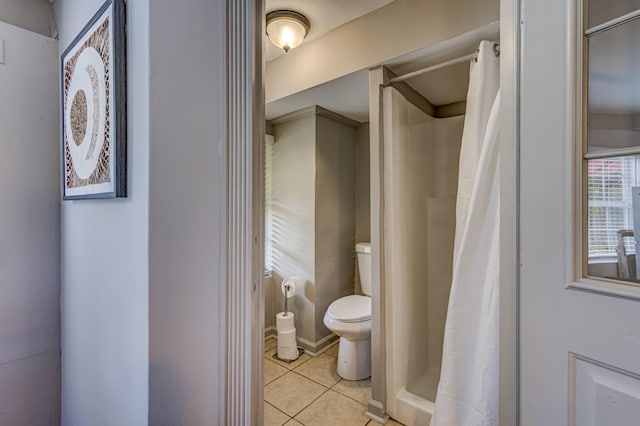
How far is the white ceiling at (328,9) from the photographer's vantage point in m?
1.50

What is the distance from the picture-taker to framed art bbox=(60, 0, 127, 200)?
70 centimetres

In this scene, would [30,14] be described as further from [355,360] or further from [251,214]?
[355,360]

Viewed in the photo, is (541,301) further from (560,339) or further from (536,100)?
(536,100)

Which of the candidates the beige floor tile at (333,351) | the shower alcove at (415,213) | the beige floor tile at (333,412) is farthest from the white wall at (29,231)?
the beige floor tile at (333,351)

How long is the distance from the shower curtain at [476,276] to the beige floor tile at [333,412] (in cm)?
52

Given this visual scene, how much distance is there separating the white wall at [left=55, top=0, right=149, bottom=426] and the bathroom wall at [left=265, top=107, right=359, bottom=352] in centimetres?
157

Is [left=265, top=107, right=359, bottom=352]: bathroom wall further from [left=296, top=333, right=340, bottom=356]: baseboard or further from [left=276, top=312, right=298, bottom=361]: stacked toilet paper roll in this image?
[left=276, top=312, right=298, bottom=361]: stacked toilet paper roll

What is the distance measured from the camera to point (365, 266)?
2449 millimetres

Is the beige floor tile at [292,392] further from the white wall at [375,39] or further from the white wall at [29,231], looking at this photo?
the white wall at [375,39]

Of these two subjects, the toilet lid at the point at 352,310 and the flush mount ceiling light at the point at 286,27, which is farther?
the toilet lid at the point at 352,310

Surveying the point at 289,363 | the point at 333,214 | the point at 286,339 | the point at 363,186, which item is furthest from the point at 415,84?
the point at 289,363

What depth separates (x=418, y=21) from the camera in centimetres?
144

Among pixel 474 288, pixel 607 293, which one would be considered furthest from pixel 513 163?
pixel 474 288

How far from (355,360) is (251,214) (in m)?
1.71
